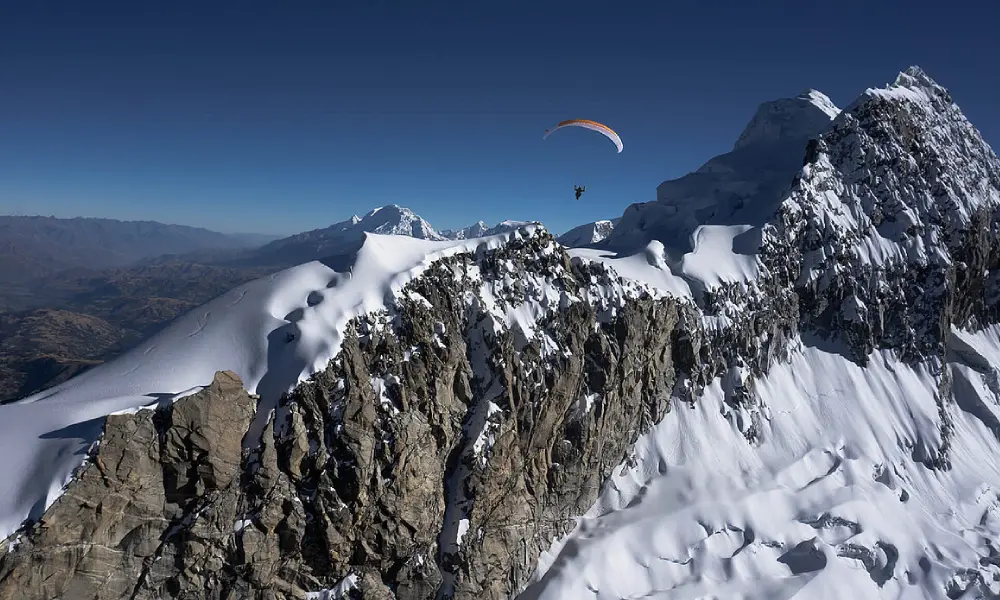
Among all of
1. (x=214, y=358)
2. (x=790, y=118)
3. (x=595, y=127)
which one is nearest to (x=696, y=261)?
(x=595, y=127)

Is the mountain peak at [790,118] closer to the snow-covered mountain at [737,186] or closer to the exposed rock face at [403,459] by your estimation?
the snow-covered mountain at [737,186]

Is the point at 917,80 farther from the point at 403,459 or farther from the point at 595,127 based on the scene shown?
the point at 403,459

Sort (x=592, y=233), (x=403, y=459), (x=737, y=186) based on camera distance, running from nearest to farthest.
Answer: (x=403, y=459) → (x=737, y=186) → (x=592, y=233)

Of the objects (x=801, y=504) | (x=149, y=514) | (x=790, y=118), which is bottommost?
(x=801, y=504)

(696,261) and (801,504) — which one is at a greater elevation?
(696,261)

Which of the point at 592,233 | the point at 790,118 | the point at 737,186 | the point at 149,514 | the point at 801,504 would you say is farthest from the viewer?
the point at 592,233

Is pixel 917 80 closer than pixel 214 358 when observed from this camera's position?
No

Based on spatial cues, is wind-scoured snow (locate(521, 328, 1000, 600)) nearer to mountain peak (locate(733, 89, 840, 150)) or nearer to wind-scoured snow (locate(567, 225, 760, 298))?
wind-scoured snow (locate(567, 225, 760, 298))
